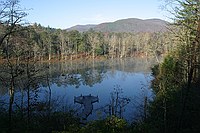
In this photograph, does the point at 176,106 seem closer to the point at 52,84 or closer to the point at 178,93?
the point at 178,93

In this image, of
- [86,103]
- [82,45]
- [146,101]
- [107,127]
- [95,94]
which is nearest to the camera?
[107,127]

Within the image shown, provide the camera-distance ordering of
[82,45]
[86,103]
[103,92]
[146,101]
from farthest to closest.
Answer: [82,45]
[103,92]
[86,103]
[146,101]

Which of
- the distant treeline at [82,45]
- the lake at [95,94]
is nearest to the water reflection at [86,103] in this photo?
the lake at [95,94]

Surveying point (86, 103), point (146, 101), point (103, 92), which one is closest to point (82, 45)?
point (103, 92)

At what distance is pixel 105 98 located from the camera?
29.4 m

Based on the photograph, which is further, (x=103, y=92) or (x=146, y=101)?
(x=103, y=92)

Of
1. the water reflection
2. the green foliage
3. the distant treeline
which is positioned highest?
the distant treeline

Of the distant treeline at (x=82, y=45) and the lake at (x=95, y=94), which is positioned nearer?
the lake at (x=95, y=94)

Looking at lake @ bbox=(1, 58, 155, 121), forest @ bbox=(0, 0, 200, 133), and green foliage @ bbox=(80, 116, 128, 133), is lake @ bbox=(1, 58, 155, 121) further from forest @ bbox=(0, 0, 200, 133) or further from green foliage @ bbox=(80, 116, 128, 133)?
green foliage @ bbox=(80, 116, 128, 133)

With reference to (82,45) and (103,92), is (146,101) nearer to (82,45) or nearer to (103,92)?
(103,92)

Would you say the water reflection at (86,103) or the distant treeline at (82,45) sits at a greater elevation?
the distant treeline at (82,45)

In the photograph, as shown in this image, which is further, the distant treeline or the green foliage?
the distant treeline

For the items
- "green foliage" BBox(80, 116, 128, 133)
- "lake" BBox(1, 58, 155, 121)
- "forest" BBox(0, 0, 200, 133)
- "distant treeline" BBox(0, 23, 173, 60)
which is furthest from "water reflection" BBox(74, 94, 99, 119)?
"distant treeline" BBox(0, 23, 173, 60)

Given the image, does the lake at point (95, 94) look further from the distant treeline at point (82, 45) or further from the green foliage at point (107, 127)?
the distant treeline at point (82, 45)
